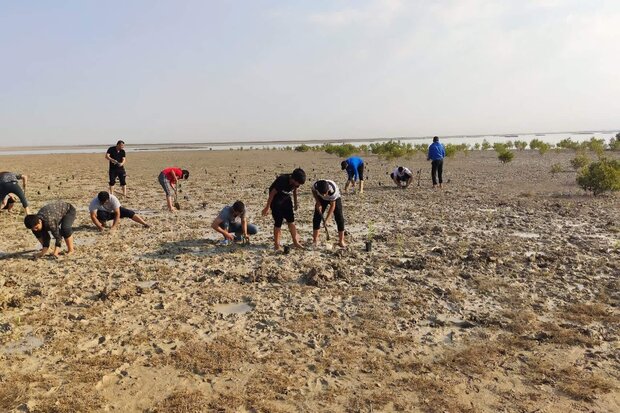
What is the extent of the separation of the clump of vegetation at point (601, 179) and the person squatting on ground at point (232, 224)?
9.80m

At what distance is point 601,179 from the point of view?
38.2 feet

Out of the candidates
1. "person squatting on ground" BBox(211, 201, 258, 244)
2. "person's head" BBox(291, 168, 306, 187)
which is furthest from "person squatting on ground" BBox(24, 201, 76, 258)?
"person's head" BBox(291, 168, 306, 187)

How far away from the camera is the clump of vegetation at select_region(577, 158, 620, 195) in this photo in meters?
11.6

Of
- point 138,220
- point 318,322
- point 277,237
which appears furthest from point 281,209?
point 138,220

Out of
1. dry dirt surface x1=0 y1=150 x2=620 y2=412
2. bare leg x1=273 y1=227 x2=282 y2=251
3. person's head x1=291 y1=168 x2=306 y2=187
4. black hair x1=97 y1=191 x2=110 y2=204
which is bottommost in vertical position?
dry dirt surface x1=0 y1=150 x2=620 y2=412

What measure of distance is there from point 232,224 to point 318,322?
353cm

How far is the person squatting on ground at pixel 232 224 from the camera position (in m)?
7.25

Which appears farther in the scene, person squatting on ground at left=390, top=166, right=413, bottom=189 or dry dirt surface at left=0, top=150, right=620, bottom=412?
person squatting on ground at left=390, top=166, right=413, bottom=189

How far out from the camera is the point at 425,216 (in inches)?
386

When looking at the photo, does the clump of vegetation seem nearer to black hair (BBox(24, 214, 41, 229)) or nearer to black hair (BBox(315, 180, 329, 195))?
black hair (BBox(315, 180, 329, 195))

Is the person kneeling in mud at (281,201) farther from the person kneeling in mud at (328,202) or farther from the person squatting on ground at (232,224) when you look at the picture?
the person squatting on ground at (232,224)

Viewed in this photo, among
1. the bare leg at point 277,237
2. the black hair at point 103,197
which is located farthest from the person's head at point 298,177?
the black hair at point 103,197

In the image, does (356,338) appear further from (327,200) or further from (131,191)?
(131,191)

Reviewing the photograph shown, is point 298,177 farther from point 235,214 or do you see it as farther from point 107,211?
point 107,211
